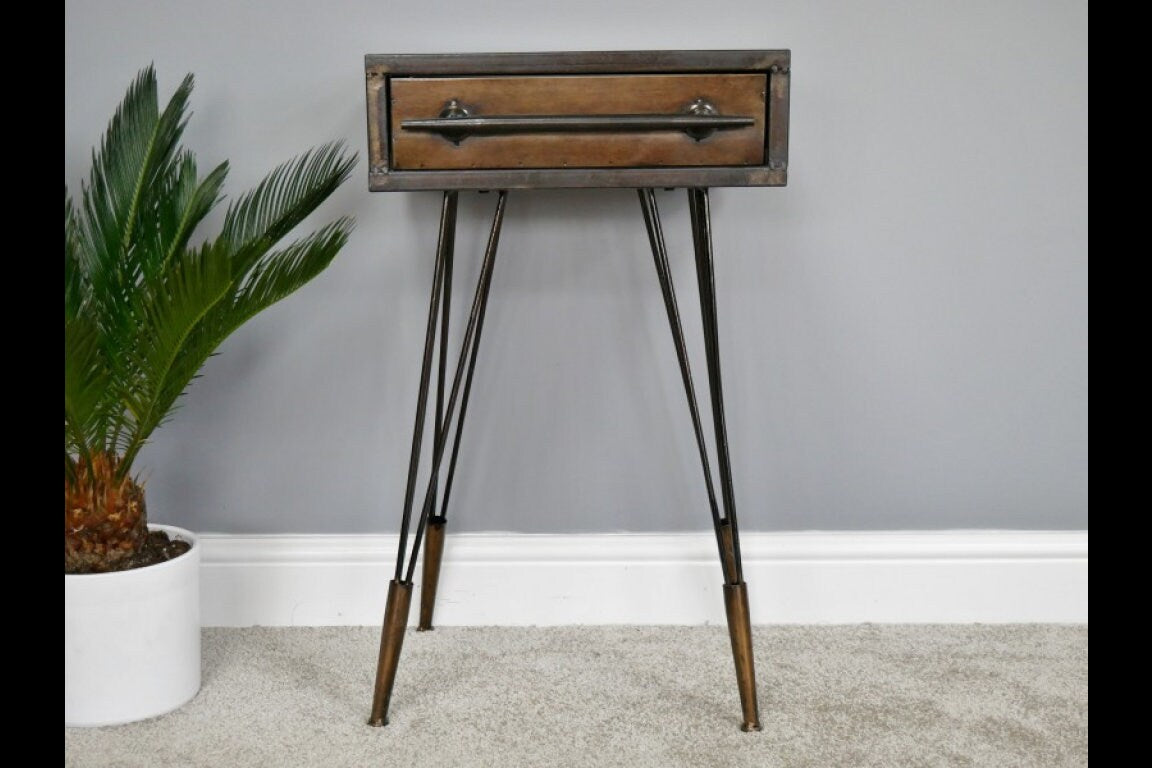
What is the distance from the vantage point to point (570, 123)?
122 centimetres

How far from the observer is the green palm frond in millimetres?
1229

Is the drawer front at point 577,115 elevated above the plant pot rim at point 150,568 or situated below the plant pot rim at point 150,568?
above

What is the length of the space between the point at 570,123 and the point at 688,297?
0.46 m

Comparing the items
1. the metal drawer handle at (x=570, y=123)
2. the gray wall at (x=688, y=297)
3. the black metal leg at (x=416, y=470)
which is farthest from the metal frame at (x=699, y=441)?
the gray wall at (x=688, y=297)

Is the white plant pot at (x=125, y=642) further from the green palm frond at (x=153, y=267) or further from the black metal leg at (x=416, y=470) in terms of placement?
the black metal leg at (x=416, y=470)

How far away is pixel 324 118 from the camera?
1566 mm

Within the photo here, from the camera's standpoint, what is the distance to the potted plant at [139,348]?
1.25 metres

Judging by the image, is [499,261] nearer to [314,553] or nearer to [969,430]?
[314,553]

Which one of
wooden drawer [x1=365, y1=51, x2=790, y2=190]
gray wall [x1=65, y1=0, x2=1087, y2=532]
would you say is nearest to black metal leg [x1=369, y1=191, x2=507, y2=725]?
wooden drawer [x1=365, y1=51, x2=790, y2=190]

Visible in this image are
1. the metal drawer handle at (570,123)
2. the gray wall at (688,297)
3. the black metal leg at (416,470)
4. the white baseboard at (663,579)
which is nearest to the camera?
the metal drawer handle at (570,123)

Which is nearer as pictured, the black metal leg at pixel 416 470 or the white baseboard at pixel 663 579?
the black metal leg at pixel 416 470

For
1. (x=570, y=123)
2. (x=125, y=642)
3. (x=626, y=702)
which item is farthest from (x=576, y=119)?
(x=125, y=642)

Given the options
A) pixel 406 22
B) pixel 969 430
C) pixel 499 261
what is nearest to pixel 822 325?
pixel 969 430

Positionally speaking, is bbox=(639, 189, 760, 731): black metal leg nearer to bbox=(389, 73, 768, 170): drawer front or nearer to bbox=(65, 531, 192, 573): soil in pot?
bbox=(389, 73, 768, 170): drawer front
